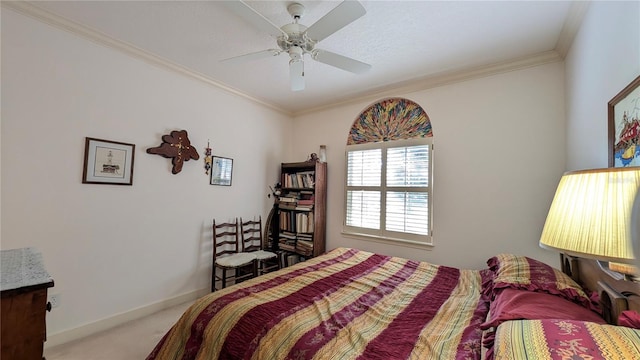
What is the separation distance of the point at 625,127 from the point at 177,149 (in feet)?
11.1

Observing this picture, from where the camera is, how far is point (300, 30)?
6.17 feet

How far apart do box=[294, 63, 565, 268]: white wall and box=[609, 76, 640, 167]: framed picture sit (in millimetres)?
1163

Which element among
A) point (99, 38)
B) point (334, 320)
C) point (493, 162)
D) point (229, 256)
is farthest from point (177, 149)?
point (493, 162)

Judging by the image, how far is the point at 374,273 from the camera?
7.13 feet

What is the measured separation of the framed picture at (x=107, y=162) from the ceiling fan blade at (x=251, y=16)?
173 centimetres

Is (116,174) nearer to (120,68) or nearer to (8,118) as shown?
(8,118)

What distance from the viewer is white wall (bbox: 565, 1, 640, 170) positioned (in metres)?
1.21

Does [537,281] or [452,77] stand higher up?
[452,77]

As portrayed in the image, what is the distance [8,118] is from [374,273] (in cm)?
299

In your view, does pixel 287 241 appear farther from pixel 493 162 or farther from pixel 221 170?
pixel 493 162

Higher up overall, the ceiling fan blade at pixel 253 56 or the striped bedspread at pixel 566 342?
the ceiling fan blade at pixel 253 56

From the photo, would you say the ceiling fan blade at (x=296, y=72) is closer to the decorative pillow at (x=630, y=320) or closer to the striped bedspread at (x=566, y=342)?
the striped bedspread at (x=566, y=342)

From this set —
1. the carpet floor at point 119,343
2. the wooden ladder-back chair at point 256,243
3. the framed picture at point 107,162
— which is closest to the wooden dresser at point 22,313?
the carpet floor at point 119,343

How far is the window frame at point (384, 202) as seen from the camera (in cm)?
296
